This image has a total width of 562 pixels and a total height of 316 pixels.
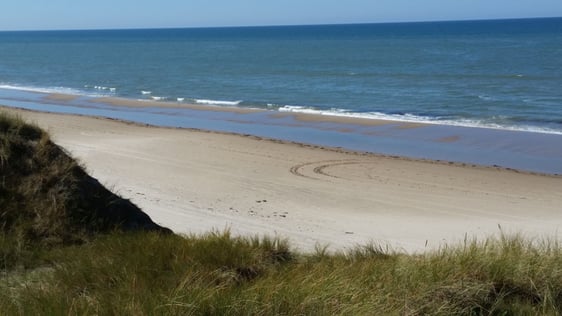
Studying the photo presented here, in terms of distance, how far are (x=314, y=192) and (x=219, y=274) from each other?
8.91 m

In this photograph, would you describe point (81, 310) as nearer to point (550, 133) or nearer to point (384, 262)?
point (384, 262)

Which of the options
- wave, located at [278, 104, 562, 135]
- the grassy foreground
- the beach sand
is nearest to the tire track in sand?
the beach sand

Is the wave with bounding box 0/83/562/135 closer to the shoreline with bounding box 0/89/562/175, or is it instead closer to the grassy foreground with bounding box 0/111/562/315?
the shoreline with bounding box 0/89/562/175

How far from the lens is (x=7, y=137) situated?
748 cm

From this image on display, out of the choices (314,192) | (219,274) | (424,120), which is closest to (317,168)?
(314,192)

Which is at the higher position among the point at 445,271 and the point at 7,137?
the point at 7,137

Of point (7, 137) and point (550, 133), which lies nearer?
point (7, 137)

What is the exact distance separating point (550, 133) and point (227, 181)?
12472 mm

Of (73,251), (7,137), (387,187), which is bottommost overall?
(387,187)

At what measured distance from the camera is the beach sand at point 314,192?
1043 cm

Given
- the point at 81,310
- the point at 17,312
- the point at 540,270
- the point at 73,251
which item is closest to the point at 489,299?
the point at 540,270

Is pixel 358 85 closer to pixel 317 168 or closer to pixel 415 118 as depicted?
pixel 415 118

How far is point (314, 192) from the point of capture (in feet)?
46.0

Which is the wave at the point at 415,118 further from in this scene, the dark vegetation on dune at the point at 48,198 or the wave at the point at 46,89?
the dark vegetation on dune at the point at 48,198
